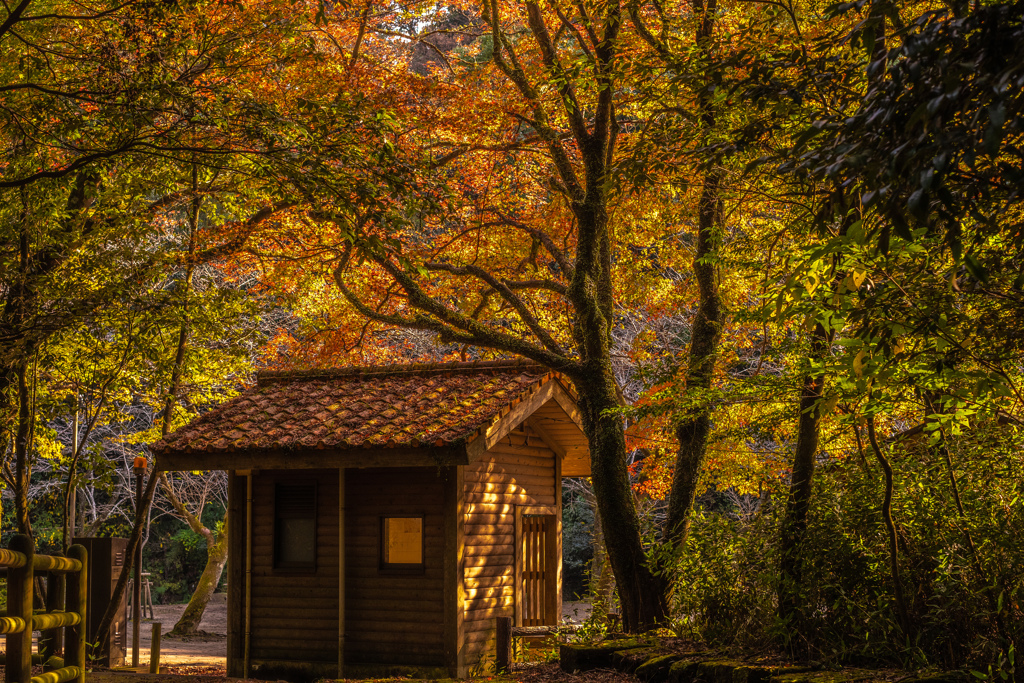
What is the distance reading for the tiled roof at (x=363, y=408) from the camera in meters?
10.5

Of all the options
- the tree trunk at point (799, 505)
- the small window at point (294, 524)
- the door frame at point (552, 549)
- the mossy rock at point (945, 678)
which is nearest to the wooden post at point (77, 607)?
the tree trunk at point (799, 505)

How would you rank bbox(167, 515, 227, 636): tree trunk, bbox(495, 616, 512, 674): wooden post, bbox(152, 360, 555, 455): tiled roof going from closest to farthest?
bbox(495, 616, 512, 674): wooden post → bbox(152, 360, 555, 455): tiled roof → bbox(167, 515, 227, 636): tree trunk

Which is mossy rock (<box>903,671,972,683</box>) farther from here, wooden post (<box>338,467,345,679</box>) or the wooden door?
the wooden door

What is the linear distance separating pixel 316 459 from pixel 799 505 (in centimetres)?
621

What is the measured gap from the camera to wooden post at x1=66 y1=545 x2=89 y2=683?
566cm

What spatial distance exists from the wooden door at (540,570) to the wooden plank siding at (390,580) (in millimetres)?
2286

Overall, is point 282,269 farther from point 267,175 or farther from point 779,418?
point 779,418

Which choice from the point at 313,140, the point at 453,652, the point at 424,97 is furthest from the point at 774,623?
the point at 424,97

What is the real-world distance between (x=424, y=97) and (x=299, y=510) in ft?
19.9

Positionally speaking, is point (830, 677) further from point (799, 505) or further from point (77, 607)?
point (77, 607)

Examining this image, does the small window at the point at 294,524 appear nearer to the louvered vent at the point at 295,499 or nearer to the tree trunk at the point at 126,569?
the louvered vent at the point at 295,499

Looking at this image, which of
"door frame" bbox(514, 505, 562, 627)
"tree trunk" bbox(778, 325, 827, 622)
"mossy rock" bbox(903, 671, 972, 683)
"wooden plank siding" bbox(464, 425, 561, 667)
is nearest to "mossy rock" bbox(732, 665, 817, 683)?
"tree trunk" bbox(778, 325, 827, 622)

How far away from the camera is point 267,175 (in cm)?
649

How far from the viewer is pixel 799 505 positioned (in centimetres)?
613
